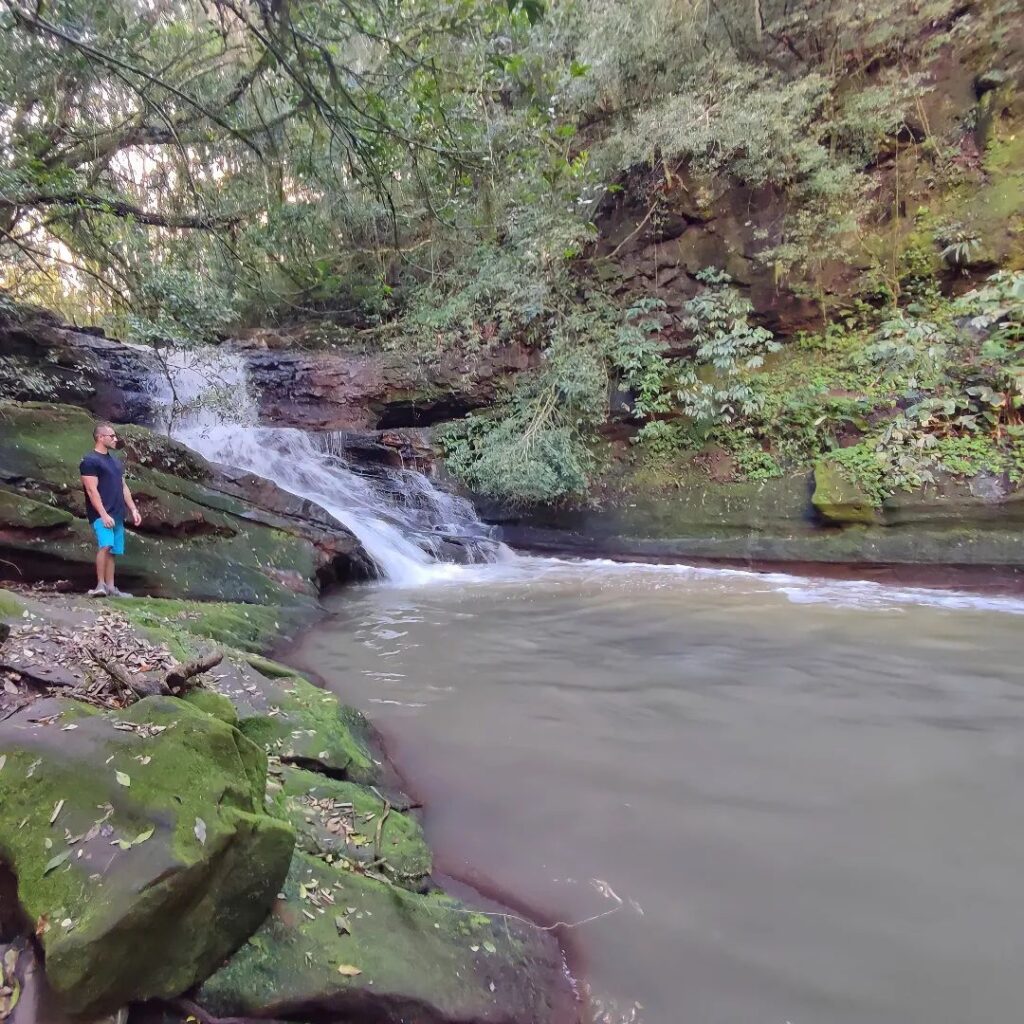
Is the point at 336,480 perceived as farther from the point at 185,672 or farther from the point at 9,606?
the point at 185,672

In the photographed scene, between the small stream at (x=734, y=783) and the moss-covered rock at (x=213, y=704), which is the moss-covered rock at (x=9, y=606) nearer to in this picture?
the moss-covered rock at (x=213, y=704)

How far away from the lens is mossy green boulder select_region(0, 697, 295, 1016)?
1.56 metres

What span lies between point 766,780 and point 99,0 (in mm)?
6160

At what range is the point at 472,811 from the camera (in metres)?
3.22

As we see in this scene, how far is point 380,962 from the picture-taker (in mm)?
1976

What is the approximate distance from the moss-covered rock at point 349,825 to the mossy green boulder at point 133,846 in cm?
48

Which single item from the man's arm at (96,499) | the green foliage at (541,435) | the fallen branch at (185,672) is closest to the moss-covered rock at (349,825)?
the fallen branch at (185,672)

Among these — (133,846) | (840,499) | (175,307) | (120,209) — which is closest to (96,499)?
(175,307)

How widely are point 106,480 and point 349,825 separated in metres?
A: 4.67

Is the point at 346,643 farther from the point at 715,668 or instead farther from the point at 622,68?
the point at 622,68

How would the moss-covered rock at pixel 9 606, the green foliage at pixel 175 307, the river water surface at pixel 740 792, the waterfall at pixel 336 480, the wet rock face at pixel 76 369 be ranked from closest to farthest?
the river water surface at pixel 740 792 < the moss-covered rock at pixel 9 606 < the green foliage at pixel 175 307 < the wet rock face at pixel 76 369 < the waterfall at pixel 336 480

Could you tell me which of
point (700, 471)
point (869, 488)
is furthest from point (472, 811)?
point (700, 471)

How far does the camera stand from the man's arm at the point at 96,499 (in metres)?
5.66

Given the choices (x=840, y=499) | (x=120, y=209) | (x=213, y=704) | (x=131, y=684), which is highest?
(x=120, y=209)
